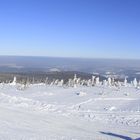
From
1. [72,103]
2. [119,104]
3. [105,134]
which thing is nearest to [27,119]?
[105,134]

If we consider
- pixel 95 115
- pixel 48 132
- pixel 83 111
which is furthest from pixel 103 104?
pixel 48 132

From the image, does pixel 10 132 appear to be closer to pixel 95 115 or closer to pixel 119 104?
pixel 95 115

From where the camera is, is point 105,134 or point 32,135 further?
point 105,134

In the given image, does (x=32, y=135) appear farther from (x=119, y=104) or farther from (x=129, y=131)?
(x=119, y=104)

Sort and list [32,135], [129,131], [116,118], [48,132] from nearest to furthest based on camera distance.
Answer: [32,135]
[48,132]
[129,131]
[116,118]

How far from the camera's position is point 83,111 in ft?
110

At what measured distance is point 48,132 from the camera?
21.4m

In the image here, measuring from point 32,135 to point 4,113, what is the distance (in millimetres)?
7692

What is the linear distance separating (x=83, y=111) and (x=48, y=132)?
1249 centimetres

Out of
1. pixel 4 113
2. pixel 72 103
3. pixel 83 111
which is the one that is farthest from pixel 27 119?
pixel 72 103

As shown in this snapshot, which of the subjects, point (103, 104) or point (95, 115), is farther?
point (103, 104)

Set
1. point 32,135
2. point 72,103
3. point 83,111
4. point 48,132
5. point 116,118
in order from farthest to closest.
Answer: point 72,103 < point 83,111 < point 116,118 < point 48,132 < point 32,135

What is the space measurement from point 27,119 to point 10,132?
19.7 feet

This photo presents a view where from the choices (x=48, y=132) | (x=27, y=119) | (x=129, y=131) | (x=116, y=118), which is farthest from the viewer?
(x=116, y=118)
